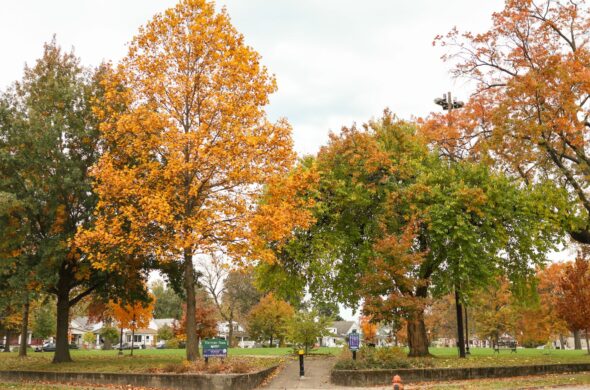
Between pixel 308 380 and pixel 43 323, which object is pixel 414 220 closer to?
pixel 308 380

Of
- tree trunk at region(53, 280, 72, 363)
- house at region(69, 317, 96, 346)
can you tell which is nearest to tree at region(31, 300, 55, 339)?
house at region(69, 317, 96, 346)

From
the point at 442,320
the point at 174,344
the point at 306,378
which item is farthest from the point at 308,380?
the point at 442,320

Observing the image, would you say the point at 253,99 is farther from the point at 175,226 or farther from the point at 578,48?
the point at 578,48

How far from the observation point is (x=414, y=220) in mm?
22094

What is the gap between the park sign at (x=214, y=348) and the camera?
16.9 m

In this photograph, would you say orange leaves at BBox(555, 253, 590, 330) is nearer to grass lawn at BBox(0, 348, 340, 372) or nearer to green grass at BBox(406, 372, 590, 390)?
green grass at BBox(406, 372, 590, 390)

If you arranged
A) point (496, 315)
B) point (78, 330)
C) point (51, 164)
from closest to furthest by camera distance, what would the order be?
point (51, 164) < point (496, 315) < point (78, 330)

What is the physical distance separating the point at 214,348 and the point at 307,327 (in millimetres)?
15090

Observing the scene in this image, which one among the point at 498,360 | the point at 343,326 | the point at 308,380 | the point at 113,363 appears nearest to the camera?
the point at 308,380

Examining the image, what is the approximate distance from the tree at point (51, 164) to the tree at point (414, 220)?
1018 cm

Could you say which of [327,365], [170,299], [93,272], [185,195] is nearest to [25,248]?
[93,272]

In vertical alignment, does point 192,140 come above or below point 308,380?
above

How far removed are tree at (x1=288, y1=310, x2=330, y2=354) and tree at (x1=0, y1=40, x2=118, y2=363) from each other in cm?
1248

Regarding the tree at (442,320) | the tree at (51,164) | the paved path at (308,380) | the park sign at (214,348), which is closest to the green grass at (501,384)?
the paved path at (308,380)
